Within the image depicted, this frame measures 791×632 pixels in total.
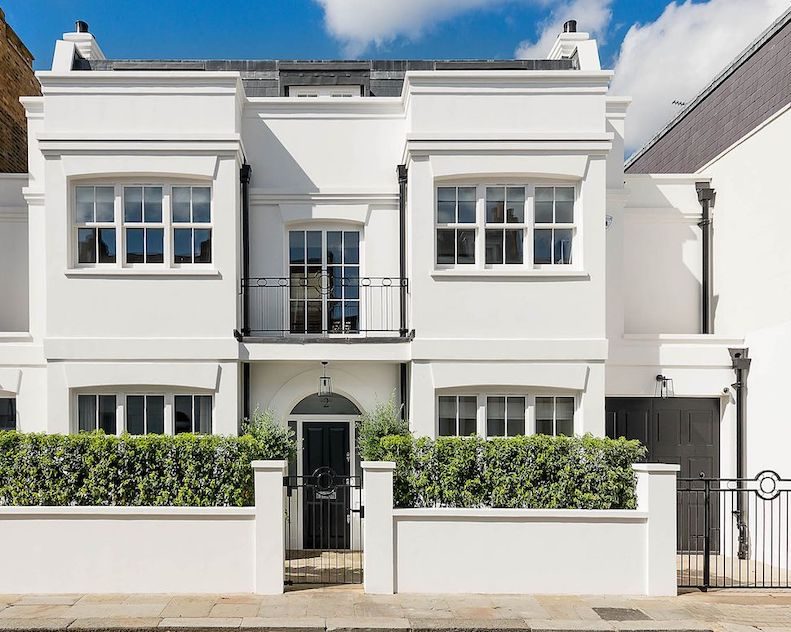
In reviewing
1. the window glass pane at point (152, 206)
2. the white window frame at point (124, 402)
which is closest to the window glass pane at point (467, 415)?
the white window frame at point (124, 402)

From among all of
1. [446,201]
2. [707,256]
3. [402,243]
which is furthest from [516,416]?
[707,256]

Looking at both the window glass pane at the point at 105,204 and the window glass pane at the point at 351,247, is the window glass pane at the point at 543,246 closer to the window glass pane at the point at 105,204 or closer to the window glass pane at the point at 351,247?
the window glass pane at the point at 351,247

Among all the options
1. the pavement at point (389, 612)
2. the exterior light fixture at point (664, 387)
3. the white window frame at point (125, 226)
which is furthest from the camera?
the exterior light fixture at point (664, 387)

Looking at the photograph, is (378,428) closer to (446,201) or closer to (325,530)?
(325,530)

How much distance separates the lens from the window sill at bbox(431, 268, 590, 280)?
35.6 feet

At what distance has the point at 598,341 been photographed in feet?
35.6

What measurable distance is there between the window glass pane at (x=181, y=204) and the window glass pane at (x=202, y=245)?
30cm

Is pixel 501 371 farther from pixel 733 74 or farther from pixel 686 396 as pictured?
pixel 733 74

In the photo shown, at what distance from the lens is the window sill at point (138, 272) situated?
421 inches

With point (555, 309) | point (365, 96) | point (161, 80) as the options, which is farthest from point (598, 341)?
point (161, 80)

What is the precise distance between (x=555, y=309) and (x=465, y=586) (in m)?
4.36

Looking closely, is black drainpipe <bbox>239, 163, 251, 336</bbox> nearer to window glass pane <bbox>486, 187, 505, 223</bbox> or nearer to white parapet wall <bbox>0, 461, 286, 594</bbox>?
white parapet wall <bbox>0, 461, 286, 594</bbox>

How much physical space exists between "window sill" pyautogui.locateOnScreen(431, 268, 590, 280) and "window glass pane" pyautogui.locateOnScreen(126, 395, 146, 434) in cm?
505

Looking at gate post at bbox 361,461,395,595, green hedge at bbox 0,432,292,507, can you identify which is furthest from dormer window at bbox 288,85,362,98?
gate post at bbox 361,461,395,595
